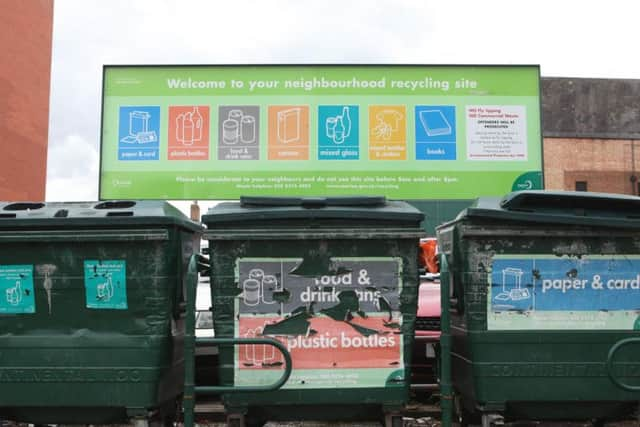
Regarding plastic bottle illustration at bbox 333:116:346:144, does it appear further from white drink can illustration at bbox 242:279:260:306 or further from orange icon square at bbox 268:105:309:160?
white drink can illustration at bbox 242:279:260:306

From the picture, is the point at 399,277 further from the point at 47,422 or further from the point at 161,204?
the point at 47,422

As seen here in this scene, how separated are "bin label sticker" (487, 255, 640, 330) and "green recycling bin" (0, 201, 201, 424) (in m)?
2.19

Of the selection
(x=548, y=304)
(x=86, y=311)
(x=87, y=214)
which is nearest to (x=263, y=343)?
(x=86, y=311)

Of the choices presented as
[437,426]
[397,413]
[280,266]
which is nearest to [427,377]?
[437,426]

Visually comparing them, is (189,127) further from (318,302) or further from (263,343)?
(263,343)

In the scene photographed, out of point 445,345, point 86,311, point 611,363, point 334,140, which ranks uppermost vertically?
point 334,140

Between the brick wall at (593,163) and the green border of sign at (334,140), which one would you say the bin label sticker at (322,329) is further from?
the brick wall at (593,163)

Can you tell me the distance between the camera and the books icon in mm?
9406

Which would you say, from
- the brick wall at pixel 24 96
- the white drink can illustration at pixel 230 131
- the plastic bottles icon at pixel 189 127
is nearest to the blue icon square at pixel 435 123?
the white drink can illustration at pixel 230 131

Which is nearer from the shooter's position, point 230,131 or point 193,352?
point 193,352

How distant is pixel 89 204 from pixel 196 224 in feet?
2.56

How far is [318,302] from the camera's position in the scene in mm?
4004

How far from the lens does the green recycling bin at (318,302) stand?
13.1ft

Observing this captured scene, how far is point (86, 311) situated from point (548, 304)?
9.81 feet
